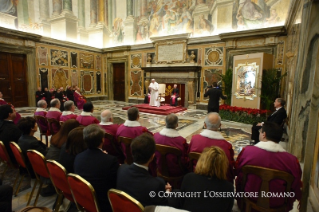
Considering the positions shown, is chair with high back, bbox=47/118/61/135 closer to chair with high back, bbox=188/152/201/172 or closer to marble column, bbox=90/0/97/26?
chair with high back, bbox=188/152/201/172

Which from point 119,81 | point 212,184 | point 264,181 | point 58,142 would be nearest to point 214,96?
point 264,181

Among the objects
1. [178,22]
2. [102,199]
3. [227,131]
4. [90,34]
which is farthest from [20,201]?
[90,34]

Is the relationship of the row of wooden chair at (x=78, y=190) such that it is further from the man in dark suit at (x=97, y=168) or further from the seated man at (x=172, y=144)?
the seated man at (x=172, y=144)

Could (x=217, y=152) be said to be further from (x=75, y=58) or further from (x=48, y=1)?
(x=48, y=1)

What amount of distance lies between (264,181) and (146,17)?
1202 cm

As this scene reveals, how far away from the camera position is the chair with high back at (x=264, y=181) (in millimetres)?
1558

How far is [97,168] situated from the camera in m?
1.64

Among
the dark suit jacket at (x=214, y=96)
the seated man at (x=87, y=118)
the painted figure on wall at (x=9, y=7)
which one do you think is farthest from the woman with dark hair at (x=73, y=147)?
the painted figure on wall at (x=9, y=7)

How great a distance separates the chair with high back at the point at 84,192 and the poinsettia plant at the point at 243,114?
20.5ft

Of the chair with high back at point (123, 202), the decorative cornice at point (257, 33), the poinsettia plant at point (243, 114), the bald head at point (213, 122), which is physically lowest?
the poinsettia plant at point (243, 114)

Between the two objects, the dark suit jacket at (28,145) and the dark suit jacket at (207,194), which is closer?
the dark suit jacket at (207,194)

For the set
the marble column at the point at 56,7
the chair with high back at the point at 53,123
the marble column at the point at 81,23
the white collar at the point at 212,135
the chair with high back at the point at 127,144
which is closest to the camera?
the white collar at the point at 212,135

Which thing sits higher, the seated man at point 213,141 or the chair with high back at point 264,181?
the seated man at point 213,141

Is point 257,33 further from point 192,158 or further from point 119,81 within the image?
point 119,81
